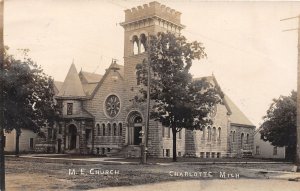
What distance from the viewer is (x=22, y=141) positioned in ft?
159

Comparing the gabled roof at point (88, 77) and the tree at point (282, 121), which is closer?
the tree at point (282, 121)

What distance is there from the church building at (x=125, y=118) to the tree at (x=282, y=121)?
6.07 metres

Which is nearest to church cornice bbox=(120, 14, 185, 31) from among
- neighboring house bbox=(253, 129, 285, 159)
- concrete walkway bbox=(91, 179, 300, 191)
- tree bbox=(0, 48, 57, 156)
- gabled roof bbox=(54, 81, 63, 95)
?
tree bbox=(0, 48, 57, 156)

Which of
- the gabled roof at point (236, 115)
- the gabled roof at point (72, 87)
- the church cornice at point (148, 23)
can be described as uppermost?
the church cornice at point (148, 23)

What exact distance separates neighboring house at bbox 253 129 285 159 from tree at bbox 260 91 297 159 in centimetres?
1139

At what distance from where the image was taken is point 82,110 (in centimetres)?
4294

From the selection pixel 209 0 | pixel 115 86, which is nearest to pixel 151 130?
pixel 115 86

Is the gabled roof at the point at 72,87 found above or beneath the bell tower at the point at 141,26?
beneath

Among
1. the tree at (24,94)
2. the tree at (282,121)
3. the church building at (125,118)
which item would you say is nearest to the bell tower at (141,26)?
the church building at (125,118)

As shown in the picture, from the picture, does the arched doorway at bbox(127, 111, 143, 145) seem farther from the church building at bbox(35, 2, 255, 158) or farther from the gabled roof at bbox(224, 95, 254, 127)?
the gabled roof at bbox(224, 95, 254, 127)

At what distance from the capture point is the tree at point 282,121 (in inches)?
1522

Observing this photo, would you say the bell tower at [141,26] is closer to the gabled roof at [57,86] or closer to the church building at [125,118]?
the church building at [125,118]

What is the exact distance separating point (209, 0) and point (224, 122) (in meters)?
30.8

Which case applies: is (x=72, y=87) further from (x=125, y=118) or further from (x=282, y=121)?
(x=282, y=121)
